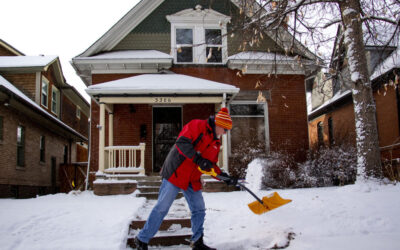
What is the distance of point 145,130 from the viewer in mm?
11852

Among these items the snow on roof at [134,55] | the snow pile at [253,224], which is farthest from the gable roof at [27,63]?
the snow pile at [253,224]

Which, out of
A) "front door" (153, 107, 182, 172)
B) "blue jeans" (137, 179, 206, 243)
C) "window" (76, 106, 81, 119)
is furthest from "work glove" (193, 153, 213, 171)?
"window" (76, 106, 81, 119)

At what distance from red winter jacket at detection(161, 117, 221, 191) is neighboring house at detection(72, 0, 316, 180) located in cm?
688

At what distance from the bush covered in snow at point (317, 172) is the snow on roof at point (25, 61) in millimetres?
11997

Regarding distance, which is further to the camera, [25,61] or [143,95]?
[25,61]

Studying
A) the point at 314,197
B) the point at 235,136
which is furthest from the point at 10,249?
the point at 235,136

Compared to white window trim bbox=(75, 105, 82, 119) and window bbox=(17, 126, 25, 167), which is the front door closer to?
window bbox=(17, 126, 25, 167)

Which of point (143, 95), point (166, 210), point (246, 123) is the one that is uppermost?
point (143, 95)

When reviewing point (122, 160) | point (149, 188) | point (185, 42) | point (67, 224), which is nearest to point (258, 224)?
point (67, 224)

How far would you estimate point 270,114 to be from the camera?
12352 millimetres

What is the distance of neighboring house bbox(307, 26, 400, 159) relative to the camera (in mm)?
10461

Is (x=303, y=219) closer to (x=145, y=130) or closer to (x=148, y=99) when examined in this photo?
(x=148, y=99)

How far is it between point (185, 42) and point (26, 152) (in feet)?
25.7

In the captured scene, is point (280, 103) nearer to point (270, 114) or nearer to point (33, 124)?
point (270, 114)
